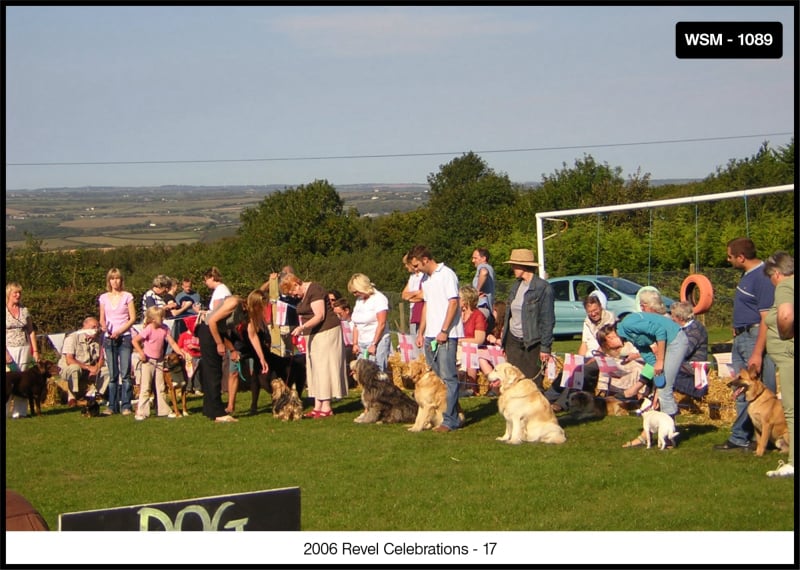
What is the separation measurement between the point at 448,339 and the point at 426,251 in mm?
984

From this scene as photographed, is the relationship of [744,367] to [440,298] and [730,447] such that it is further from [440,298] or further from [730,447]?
[440,298]

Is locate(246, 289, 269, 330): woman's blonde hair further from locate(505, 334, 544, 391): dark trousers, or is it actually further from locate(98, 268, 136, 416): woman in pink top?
locate(505, 334, 544, 391): dark trousers

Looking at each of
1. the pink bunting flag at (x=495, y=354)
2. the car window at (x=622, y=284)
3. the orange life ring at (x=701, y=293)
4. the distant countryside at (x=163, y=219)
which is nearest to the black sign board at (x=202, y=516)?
the orange life ring at (x=701, y=293)

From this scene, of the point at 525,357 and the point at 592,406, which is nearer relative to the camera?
the point at 525,357

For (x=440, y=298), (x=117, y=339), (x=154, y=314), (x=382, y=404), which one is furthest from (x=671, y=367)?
(x=117, y=339)

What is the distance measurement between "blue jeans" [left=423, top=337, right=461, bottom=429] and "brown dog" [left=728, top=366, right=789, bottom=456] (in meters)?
3.01

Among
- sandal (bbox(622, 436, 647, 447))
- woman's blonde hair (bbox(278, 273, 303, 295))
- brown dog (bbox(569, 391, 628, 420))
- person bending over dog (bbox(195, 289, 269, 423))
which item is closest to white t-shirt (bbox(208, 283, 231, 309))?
person bending over dog (bbox(195, 289, 269, 423))

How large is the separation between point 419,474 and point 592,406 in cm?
343

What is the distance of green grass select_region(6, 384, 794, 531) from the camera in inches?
271

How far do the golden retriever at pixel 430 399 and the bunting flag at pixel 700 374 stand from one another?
103 inches

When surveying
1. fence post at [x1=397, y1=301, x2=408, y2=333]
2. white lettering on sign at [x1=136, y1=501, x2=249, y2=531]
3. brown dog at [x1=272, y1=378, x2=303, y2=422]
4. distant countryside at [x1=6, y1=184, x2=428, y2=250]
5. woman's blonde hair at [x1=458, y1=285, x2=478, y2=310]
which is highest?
distant countryside at [x1=6, y1=184, x2=428, y2=250]

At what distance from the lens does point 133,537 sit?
431cm

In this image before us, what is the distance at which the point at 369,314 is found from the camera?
41.2 ft

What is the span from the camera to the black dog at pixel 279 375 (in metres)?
12.9
